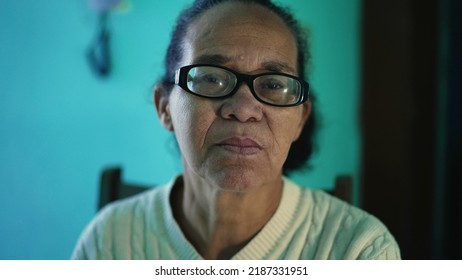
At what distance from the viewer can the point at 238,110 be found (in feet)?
2.27

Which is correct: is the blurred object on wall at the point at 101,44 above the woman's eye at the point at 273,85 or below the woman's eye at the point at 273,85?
above

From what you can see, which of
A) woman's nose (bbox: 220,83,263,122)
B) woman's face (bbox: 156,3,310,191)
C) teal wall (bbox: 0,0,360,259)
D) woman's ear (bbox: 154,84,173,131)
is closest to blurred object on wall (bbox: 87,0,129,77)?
teal wall (bbox: 0,0,360,259)

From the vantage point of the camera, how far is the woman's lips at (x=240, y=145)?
70 cm

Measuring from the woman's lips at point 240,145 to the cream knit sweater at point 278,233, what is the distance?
0.63ft

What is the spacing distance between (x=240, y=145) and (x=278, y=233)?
0.74 feet

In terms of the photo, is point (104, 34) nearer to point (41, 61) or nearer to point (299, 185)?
point (41, 61)

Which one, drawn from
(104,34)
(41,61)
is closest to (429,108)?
(104,34)

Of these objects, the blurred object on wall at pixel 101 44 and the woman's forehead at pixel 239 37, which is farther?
the blurred object on wall at pixel 101 44

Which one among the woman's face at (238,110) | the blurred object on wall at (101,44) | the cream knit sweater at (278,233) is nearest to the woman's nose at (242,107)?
the woman's face at (238,110)

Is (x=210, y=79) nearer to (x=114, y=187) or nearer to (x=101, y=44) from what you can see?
(x=101, y=44)

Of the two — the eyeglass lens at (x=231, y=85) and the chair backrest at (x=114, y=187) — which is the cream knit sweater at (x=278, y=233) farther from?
the eyeglass lens at (x=231, y=85)

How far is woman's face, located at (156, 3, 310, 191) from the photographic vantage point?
2.31 feet

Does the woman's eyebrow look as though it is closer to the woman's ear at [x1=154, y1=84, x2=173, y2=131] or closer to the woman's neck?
the woman's ear at [x1=154, y1=84, x2=173, y2=131]

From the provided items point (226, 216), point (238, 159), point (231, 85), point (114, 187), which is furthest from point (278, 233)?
point (114, 187)
